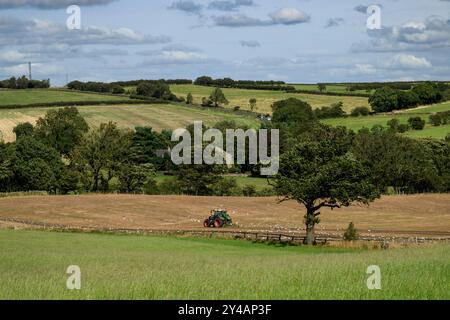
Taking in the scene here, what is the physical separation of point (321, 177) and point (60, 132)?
3373 inches

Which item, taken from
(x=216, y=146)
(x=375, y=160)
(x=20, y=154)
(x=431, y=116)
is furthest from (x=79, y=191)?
(x=431, y=116)

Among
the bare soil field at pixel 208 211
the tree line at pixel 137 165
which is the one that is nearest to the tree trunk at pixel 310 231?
the bare soil field at pixel 208 211

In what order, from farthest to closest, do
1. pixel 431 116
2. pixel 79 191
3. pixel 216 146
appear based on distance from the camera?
pixel 431 116
pixel 216 146
pixel 79 191

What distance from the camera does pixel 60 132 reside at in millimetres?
138500

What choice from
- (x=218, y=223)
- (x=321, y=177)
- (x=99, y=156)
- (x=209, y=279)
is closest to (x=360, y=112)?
(x=99, y=156)

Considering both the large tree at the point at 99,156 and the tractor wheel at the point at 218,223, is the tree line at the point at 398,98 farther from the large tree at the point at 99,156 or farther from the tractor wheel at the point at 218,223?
the tractor wheel at the point at 218,223

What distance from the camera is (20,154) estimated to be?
116 meters

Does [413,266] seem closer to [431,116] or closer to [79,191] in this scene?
[79,191]

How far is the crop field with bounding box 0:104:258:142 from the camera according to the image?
161m

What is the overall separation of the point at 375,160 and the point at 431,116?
160 ft

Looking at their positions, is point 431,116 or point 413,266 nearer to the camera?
point 413,266

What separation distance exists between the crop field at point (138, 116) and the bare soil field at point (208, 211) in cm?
6019

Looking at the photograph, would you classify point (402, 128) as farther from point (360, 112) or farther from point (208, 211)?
point (208, 211)

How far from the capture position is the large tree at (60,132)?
448 feet
